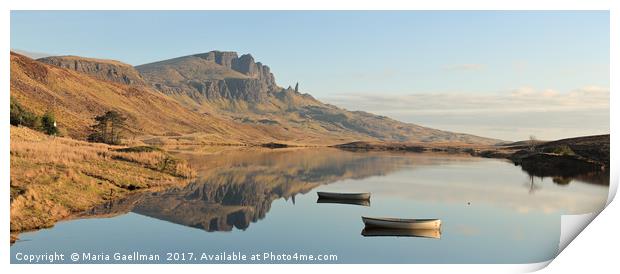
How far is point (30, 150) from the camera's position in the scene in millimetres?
37750

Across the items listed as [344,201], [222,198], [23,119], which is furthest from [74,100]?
[344,201]

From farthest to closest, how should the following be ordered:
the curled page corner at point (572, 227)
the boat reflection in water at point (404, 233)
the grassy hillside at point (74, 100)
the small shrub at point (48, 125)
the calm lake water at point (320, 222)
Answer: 1. the grassy hillside at point (74, 100)
2. the small shrub at point (48, 125)
3. the boat reflection in water at point (404, 233)
4. the curled page corner at point (572, 227)
5. the calm lake water at point (320, 222)

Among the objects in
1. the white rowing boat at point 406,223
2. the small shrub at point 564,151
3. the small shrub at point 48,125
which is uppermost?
the small shrub at point 48,125

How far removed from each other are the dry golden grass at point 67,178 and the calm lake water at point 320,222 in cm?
126

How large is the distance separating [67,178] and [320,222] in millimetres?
16275

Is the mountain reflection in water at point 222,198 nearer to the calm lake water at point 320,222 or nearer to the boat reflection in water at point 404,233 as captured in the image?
the calm lake water at point 320,222

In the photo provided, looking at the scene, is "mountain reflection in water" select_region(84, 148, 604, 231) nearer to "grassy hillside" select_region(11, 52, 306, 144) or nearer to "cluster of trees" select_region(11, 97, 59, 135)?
"cluster of trees" select_region(11, 97, 59, 135)

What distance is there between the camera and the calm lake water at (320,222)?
2669cm

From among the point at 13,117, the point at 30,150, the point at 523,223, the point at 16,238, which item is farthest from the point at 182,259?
the point at 13,117

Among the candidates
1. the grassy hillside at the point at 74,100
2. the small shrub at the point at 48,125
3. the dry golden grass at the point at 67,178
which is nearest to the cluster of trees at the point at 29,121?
the small shrub at the point at 48,125

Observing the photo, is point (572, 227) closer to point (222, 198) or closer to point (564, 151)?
point (222, 198)

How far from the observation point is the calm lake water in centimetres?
2669

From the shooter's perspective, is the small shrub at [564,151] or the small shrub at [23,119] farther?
the small shrub at [564,151]
